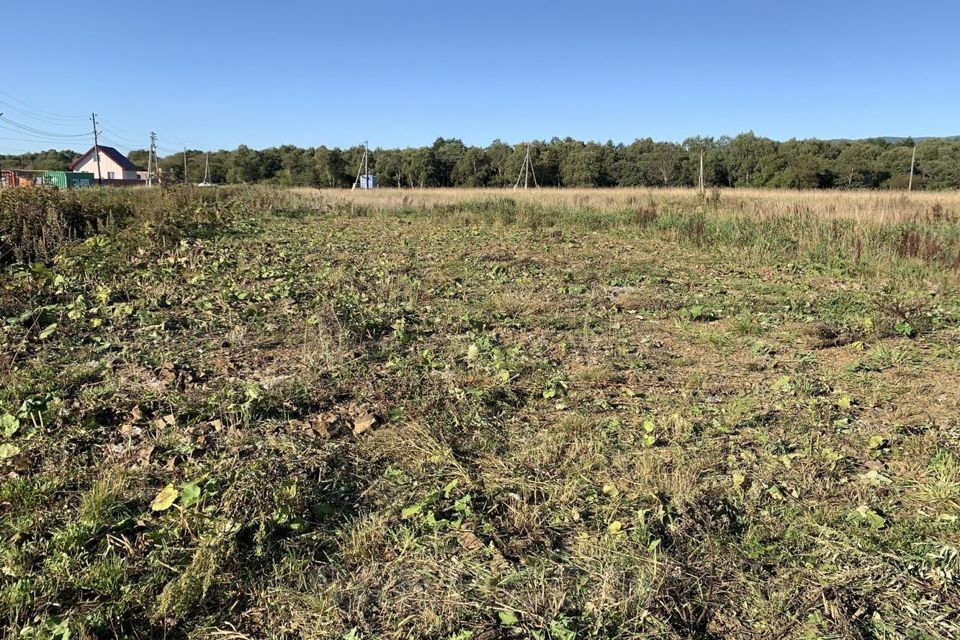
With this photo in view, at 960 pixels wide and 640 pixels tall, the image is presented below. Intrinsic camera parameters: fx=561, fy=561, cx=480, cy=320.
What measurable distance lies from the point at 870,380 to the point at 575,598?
9.89ft

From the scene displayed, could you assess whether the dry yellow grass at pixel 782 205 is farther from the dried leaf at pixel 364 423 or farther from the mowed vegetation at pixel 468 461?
the dried leaf at pixel 364 423

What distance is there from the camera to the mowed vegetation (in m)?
1.84

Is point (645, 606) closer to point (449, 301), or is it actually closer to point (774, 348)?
point (774, 348)

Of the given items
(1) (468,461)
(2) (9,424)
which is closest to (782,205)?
(1) (468,461)

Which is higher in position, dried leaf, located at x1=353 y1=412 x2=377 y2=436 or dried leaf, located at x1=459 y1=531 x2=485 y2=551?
dried leaf, located at x1=353 y1=412 x2=377 y2=436

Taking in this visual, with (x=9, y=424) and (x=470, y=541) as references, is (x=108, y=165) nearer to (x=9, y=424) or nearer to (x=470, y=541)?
(x=9, y=424)

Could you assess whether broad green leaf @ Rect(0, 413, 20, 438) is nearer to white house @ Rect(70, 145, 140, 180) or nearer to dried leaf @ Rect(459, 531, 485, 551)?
dried leaf @ Rect(459, 531, 485, 551)

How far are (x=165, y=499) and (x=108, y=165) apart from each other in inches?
3314

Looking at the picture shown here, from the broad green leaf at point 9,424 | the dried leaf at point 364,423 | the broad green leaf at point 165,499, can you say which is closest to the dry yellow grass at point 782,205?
the dried leaf at point 364,423

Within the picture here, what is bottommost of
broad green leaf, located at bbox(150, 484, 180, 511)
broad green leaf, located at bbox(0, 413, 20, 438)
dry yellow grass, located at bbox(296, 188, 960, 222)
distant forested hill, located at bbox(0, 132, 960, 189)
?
broad green leaf, located at bbox(150, 484, 180, 511)

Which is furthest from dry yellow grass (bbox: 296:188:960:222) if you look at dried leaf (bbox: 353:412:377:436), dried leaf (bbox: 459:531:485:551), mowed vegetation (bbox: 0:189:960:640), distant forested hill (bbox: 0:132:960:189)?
distant forested hill (bbox: 0:132:960:189)

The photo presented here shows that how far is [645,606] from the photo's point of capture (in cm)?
182

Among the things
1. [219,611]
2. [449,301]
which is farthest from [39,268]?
[219,611]

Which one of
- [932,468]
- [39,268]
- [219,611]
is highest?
[39,268]
